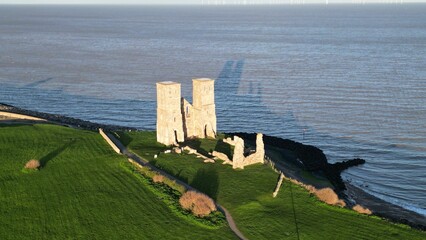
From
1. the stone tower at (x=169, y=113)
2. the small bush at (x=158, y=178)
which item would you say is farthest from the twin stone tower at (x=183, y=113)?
the small bush at (x=158, y=178)

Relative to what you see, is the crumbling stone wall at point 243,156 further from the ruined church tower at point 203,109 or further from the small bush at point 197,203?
the ruined church tower at point 203,109

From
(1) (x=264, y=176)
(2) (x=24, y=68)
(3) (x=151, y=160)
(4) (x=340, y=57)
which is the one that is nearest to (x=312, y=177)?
(1) (x=264, y=176)

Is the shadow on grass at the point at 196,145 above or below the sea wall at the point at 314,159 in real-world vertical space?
above

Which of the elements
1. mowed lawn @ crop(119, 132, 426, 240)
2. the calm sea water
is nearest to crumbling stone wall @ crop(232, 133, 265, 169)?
mowed lawn @ crop(119, 132, 426, 240)

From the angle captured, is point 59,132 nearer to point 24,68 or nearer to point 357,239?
point 357,239

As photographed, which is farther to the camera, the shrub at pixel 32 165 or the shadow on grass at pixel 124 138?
the shadow on grass at pixel 124 138

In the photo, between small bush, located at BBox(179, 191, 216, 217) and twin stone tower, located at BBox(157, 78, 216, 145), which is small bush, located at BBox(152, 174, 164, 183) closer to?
small bush, located at BBox(179, 191, 216, 217)

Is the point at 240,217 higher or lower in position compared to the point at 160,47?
lower
